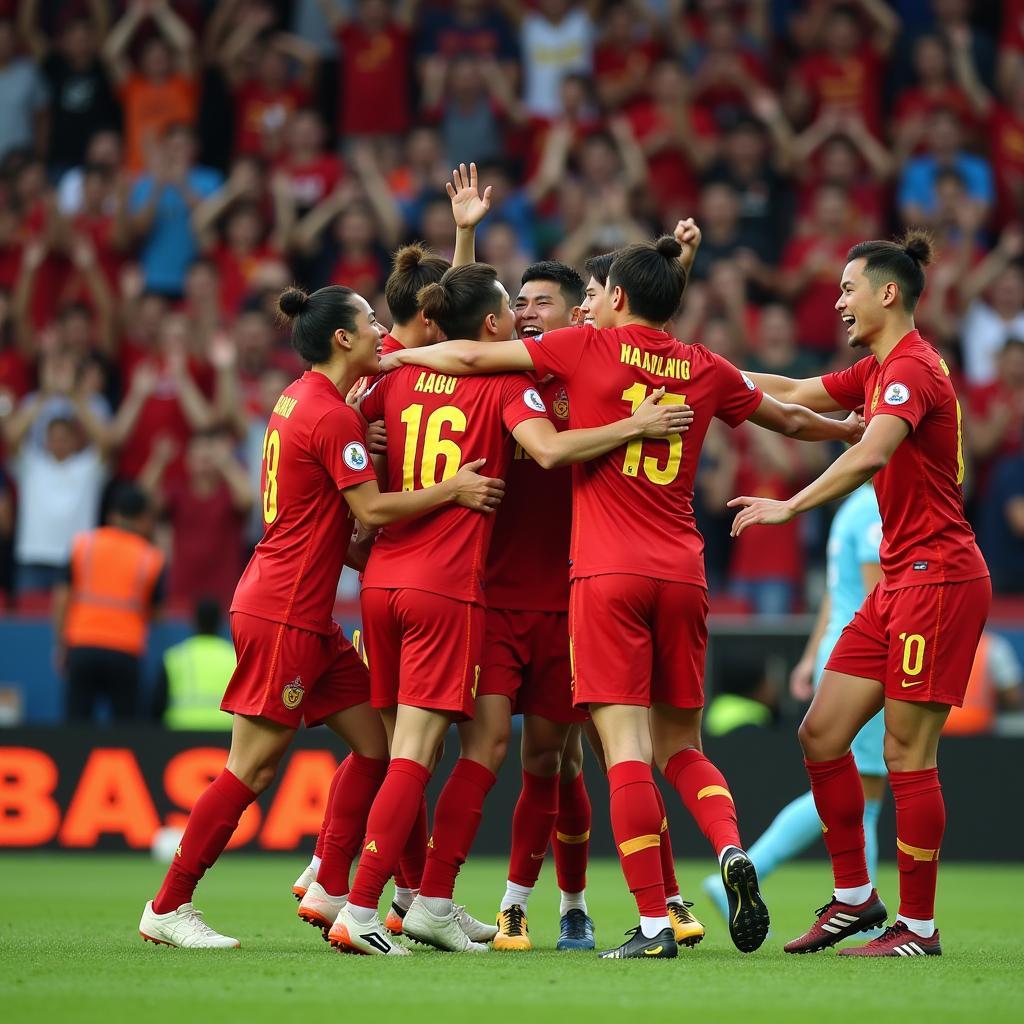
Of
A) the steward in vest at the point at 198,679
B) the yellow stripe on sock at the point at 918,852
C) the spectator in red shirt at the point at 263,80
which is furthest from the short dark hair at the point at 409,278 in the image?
the spectator in red shirt at the point at 263,80

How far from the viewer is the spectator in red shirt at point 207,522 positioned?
13297 millimetres

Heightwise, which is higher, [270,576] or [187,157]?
[187,157]

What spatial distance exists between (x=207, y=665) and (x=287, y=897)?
3.05 metres

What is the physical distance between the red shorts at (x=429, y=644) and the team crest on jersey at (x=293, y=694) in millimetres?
321

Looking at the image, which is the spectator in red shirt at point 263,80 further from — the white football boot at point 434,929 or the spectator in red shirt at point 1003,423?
the white football boot at point 434,929

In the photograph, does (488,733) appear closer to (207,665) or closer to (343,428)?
(343,428)

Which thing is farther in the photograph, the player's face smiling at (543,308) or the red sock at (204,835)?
the player's face smiling at (543,308)

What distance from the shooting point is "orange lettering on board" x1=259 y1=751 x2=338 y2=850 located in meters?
11.6

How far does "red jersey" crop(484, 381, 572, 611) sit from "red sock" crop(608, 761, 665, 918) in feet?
3.44

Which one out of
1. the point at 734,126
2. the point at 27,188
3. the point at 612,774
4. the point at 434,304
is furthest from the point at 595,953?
the point at 27,188

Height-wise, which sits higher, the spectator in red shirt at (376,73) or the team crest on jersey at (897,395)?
the spectator in red shirt at (376,73)

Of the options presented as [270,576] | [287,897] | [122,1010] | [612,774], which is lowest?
[287,897]

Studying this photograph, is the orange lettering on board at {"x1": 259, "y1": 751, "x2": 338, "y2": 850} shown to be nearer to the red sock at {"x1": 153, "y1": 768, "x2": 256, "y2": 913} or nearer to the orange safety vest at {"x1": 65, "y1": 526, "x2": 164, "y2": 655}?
the orange safety vest at {"x1": 65, "y1": 526, "x2": 164, "y2": 655}

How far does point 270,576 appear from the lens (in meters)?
6.74
